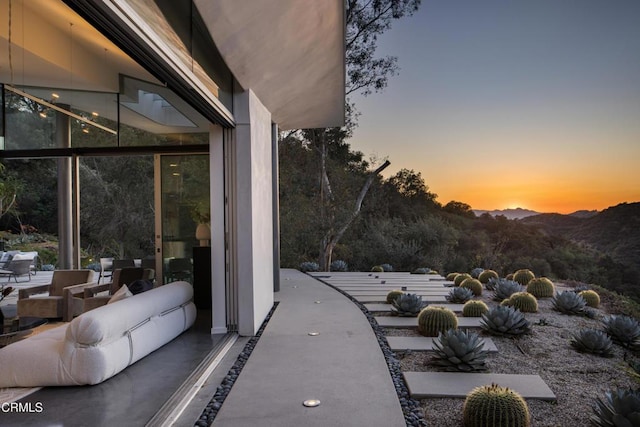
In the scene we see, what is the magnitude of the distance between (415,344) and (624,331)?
85.0 inches

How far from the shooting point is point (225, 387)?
10.8 ft

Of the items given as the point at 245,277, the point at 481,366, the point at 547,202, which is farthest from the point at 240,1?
the point at 547,202

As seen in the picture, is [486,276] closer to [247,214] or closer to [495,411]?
[247,214]

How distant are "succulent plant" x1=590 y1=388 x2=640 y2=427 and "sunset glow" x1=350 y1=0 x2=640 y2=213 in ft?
32.8

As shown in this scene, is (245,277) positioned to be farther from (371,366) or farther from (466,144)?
(466,144)

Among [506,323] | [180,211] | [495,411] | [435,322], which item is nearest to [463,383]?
[495,411]

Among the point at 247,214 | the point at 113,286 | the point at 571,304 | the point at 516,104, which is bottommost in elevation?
the point at 571,304

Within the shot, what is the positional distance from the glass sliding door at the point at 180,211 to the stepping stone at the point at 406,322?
9.23ft

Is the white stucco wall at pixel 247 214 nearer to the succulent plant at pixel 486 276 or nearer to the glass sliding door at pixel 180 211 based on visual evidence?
the glass sliding door at pixel 180 211

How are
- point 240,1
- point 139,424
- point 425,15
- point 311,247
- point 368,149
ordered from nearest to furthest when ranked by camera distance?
point 139,424 → point 240,1 → point 425,15 → point 311,247 → point 368,149

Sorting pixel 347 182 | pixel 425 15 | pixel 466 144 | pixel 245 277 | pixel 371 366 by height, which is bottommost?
pixel 371 366

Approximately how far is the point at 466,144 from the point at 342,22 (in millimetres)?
9532

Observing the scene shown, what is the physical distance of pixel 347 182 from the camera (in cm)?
1393

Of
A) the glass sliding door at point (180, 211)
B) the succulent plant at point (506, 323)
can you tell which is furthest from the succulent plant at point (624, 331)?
the glass sliding door at point (180, 211)
